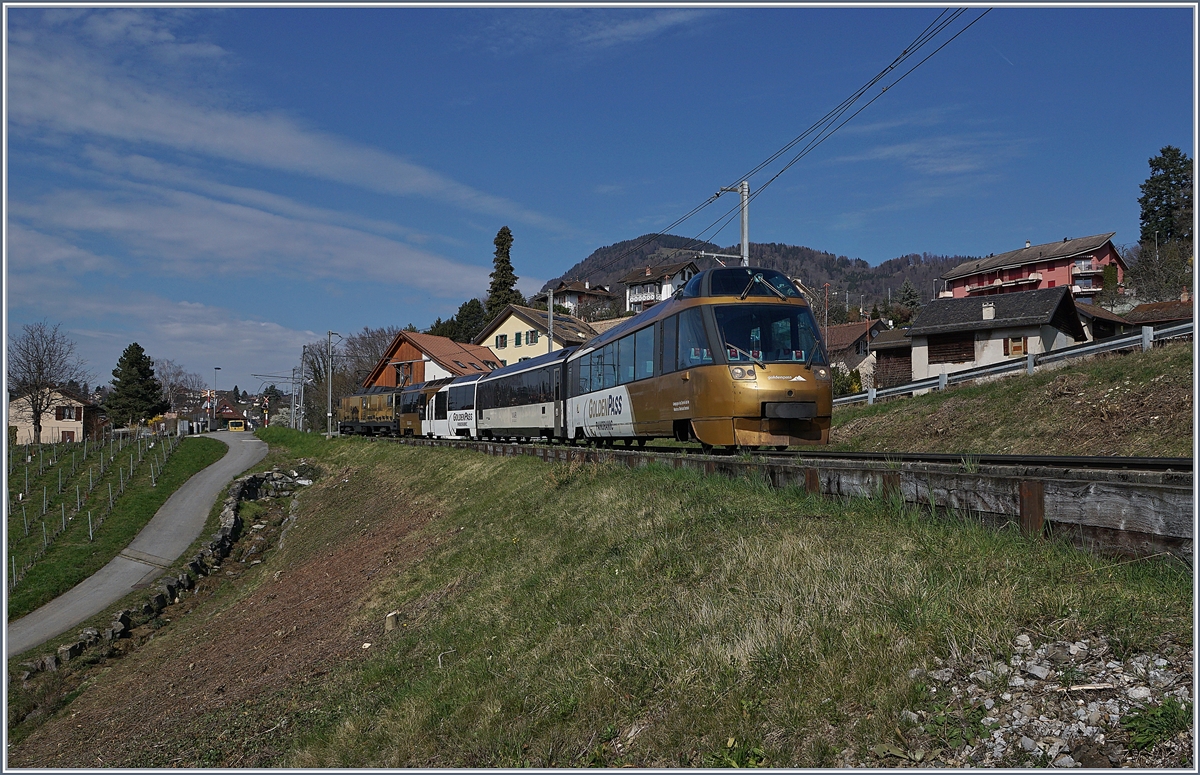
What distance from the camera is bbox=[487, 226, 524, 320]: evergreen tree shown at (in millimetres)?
90812

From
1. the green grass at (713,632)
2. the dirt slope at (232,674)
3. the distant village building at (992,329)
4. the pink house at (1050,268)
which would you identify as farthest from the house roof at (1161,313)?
the green grass at (713,632)

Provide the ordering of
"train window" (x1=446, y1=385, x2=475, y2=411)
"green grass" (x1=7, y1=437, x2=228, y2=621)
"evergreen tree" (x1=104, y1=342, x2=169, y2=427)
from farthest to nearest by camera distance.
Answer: "evergreen tree" (x1=104, y1=342, x2=169, y2=427), "train window" (x1=446, y1=385, x2=475, y2=411), "green grass" (x1=7, y1=437, x2=228, y2=621)

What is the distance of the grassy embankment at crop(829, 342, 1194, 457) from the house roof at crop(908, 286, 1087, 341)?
49.6ft

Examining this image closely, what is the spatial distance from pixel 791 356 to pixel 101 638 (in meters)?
19.7

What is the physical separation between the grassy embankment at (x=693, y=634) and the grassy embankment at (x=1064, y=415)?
1349 cm

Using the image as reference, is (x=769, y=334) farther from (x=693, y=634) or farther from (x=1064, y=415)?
(x=1064, y=415)

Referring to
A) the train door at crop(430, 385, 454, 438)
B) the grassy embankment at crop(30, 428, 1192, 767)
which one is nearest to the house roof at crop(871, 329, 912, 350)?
the train door at crop(430, 385, 454, 438)

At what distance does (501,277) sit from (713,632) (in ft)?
288

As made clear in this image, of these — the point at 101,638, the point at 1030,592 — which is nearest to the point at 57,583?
the point at 101,638

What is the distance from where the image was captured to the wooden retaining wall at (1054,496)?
505 cm

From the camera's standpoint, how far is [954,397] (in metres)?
27.2

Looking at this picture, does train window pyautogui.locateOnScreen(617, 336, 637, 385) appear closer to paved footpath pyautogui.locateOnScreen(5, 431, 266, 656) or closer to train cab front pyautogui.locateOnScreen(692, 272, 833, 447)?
train cab front pyautogui.locateOnScreen(692, 272, 833, 447)

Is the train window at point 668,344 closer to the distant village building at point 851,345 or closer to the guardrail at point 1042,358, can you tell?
the guardrail at point 1042,358

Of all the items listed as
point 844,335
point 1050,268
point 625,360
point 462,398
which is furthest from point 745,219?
point 1050,268
